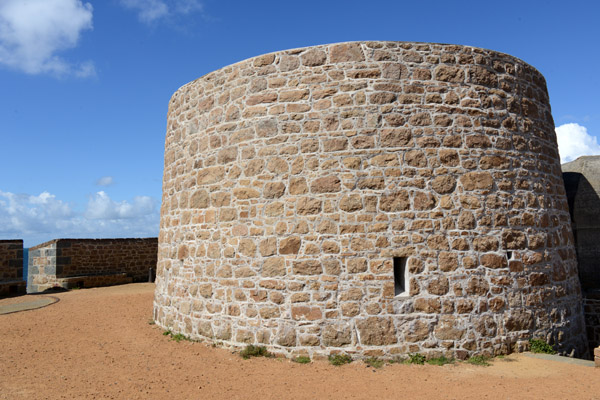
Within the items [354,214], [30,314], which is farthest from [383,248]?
[30,314]

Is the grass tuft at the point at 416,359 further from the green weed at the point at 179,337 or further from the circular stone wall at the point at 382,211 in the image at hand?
the green weed at the point at 179,337

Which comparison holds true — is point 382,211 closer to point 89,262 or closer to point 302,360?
point 302,360

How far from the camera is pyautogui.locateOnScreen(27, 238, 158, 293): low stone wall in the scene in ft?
52.6

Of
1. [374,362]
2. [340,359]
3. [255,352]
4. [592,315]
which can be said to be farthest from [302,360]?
[592,315]

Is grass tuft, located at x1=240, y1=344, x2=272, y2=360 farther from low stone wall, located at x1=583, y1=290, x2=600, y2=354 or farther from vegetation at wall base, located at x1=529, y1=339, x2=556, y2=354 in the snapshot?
low stone wall, located at x1=583, y1=290, x2=600, y2=354

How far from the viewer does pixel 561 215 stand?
744 centimetres

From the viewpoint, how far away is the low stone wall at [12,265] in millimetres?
14426

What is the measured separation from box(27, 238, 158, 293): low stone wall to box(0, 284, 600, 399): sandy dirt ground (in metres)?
9.09

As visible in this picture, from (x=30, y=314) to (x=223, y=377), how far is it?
7.33m

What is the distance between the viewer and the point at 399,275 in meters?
6.46

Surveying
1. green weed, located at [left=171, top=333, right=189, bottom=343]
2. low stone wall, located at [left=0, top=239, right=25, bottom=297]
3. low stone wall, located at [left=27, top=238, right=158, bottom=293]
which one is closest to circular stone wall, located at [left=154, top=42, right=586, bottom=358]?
green weed, located at [left=171, top=333, right=189, bottom=343]

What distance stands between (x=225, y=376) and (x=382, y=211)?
3293mm

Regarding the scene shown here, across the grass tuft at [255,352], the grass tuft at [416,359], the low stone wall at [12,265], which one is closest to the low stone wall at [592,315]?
the grass tuft at [416,359]

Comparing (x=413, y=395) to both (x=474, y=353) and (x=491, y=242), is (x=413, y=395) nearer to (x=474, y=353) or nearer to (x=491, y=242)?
(x=474, y=353)
